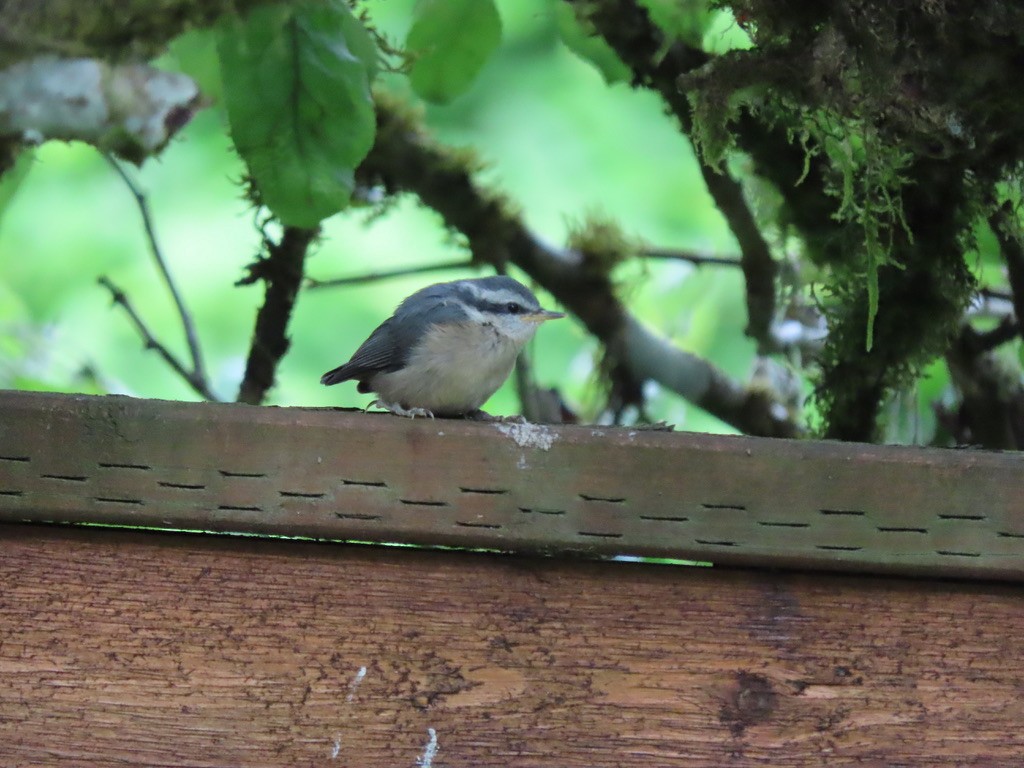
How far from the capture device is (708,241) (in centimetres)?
364

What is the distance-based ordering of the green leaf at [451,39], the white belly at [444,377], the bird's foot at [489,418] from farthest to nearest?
the white belly at [444,377] → the green leaf at [451,39] → the bird's foot at [489,418]

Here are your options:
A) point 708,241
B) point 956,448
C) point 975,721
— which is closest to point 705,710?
point 975,721

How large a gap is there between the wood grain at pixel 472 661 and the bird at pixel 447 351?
0.95m

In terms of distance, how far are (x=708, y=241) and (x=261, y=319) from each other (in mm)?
1813

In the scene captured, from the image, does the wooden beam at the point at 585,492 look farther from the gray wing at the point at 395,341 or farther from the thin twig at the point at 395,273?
the thin twig at the point at 395,273

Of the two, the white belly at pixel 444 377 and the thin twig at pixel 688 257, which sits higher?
the thin twig at pixel 688 257

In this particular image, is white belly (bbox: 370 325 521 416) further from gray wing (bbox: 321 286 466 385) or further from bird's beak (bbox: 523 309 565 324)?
bird's beak (bbox: 523 309 565 324)

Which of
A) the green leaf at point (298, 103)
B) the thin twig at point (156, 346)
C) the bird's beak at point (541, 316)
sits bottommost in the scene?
the green leaf at point (298, 103)

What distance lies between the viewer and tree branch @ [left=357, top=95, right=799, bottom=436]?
255 centimetres

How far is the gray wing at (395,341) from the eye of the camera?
2362 mm

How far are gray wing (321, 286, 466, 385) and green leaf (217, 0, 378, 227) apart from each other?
0.75 metres

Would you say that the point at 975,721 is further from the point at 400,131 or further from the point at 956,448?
the point at 400,131

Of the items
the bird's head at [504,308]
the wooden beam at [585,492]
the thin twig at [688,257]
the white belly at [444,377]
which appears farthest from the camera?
the thin twig at [688,257]


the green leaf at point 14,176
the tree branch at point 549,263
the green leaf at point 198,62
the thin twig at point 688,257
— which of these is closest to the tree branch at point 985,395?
the tree branch at point 549,263
